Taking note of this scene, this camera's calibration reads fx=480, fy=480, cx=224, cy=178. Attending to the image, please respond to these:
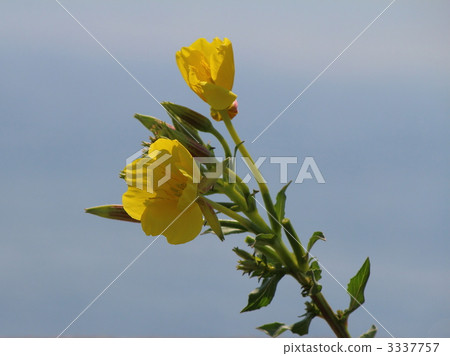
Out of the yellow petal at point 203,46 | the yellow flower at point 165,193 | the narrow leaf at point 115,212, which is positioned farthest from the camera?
the yellow petal at point 203,46

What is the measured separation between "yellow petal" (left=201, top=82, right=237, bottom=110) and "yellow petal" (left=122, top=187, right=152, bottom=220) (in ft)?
0.96

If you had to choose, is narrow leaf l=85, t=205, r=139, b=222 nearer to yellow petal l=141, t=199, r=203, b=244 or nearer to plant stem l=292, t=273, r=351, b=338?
yellow petal l=141, t=199, r=203, b=244

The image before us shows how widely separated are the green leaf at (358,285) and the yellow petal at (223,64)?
587mm

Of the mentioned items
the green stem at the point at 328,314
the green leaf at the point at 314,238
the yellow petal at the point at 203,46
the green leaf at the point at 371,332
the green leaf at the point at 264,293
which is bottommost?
the green leaf at the point at 371,332

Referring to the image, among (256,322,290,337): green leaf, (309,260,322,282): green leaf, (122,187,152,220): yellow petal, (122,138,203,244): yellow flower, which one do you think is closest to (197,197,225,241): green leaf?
(122,138,203,244): yellow flower

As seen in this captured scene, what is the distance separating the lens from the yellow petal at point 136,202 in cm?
109

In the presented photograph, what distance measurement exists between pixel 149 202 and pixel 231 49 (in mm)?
452

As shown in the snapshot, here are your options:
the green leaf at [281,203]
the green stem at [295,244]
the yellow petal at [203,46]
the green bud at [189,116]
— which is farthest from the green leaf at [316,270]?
the yellow petal at [203,46]

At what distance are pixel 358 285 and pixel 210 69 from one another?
26.4 inches

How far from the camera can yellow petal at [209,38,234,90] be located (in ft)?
3.99

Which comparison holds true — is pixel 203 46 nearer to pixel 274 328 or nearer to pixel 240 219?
pixel 240 219

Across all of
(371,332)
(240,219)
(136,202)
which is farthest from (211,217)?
(371,332)

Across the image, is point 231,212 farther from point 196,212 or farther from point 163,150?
point 163,150

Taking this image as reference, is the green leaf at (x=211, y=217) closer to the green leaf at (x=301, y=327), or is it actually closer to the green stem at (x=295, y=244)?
the green stem at (x=295, y=244)
